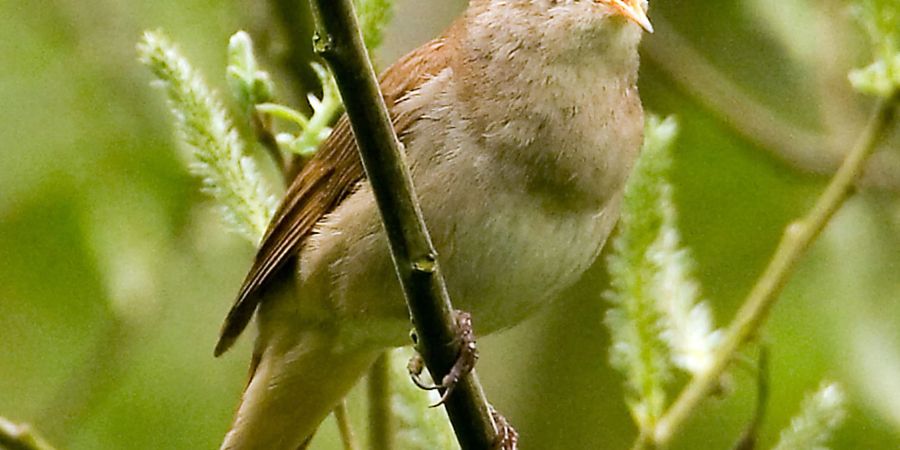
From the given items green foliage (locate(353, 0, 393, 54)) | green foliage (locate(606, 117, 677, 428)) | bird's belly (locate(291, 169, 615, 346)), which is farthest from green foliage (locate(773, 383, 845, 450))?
green foliage (locate(353, 0, 393, 54))

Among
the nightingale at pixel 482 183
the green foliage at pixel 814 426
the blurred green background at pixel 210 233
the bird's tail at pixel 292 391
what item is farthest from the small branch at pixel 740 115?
the green foliage at pixel 814 426

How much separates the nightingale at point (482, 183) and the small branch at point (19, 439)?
1.99 ft

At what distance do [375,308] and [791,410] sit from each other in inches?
55.7

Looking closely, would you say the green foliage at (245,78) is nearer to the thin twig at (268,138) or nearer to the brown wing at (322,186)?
the thin twig at (268,138)

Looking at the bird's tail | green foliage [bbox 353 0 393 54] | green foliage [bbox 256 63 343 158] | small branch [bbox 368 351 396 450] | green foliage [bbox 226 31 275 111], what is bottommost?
the bird's tail

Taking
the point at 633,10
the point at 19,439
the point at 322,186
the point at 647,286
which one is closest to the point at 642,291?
the point at 647,286

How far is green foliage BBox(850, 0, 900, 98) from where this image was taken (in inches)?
97.3

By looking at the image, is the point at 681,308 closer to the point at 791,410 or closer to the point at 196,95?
the point at 196,95

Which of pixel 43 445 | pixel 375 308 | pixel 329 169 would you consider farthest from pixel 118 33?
pixel 43 445

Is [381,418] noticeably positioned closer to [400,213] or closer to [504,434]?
[504,434]

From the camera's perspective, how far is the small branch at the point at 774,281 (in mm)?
2631

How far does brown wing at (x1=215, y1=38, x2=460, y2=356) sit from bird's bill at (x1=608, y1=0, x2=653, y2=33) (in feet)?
1.28

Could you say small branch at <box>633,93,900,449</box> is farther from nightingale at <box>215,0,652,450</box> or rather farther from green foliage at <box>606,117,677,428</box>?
nightingale at <box>215,0,652,450</box>

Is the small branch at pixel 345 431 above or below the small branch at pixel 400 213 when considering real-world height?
below
